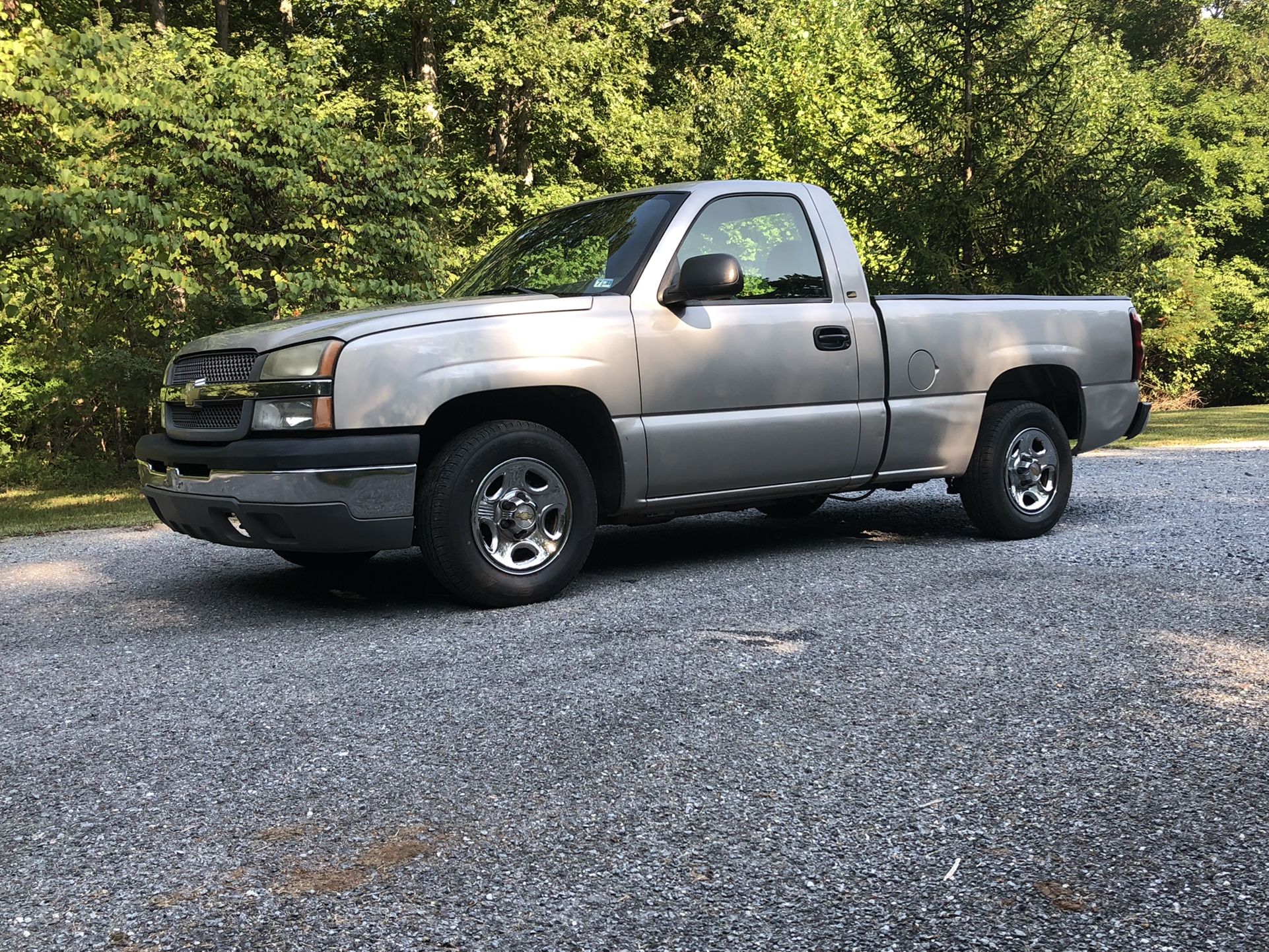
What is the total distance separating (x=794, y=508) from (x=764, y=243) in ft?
8.19

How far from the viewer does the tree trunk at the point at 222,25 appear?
2332cm

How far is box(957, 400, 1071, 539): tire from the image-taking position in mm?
6934

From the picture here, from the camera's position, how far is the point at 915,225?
1716 cm

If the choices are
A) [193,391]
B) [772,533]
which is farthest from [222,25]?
[193,391]

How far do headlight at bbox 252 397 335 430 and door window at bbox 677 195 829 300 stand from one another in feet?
6.50

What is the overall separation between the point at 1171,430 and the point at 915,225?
607 centimetres

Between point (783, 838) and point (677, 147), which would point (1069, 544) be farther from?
point (677, 147)

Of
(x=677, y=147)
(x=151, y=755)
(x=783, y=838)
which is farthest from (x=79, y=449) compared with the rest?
(x=783, y=838)

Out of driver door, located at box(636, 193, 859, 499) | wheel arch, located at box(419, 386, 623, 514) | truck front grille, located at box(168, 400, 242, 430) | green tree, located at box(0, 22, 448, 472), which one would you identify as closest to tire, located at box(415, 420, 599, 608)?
wheel arch, located at box(419, 386, 623, 514)

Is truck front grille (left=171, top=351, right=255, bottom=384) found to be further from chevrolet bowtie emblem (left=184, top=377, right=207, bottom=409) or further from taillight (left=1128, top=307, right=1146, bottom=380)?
taillight (left=1128, top=307, right=1146, bottom=380)

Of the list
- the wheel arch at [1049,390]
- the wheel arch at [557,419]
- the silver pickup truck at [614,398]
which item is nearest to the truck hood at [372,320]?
the silver pickup truck at [614,398]

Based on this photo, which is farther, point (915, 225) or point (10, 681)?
point (915, 225)

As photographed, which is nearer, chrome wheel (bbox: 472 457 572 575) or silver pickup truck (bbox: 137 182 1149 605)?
silver pickup truck (bbox: 137 182 1149 605)

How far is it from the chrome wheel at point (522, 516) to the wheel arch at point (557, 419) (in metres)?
0.30
